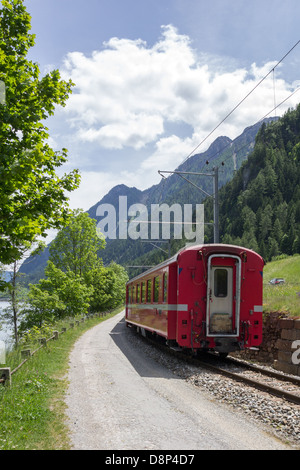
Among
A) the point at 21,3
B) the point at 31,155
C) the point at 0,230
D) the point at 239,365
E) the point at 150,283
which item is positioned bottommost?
the point at 239,365

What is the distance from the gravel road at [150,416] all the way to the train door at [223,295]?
1992mm

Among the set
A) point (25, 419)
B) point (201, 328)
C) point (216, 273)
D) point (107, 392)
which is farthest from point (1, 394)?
point (216, 273)

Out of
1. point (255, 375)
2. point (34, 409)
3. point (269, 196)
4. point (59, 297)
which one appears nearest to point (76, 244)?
point (59, 297)

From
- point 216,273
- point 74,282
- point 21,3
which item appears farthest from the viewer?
point 74,282

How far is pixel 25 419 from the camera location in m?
6.41

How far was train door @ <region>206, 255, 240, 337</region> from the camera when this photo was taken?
39.3 feet

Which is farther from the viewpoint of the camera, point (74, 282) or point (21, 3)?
point (74, 282)

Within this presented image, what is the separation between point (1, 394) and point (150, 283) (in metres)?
9.56

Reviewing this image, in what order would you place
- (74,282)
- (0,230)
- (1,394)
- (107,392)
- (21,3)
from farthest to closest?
1. (74,282)
2. (21,3)
3. (0,230)
4. (107,392)
5. (1,394)

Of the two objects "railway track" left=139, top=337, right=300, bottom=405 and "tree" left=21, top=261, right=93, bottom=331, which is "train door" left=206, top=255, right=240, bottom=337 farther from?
"tree" left=21, top=261, right=93, bottom=331

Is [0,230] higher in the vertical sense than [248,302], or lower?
higher
